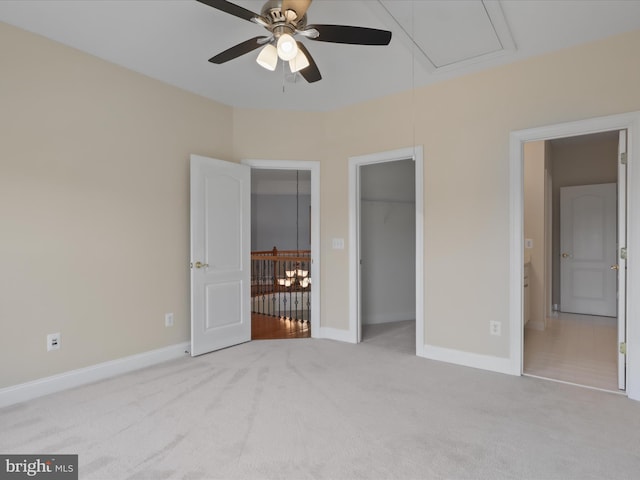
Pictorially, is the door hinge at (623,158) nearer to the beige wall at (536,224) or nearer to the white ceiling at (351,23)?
the white ceiling at (351,23)

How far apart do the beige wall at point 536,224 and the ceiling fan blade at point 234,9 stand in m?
4.25

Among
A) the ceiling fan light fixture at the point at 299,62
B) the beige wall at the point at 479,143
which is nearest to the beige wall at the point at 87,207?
the ceiling fan light fixture at the point at 299,62

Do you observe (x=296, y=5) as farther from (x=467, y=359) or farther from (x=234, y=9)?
A: (x=467, y=359)

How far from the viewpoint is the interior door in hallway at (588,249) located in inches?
219

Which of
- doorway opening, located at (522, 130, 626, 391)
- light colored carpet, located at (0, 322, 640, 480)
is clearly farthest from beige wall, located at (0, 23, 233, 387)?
doorway opening, located at (522, 130, 626, 391)

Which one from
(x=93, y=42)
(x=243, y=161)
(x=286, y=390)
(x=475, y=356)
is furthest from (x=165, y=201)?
(x=475, y=356)

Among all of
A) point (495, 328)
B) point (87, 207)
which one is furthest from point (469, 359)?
point (87, 207)

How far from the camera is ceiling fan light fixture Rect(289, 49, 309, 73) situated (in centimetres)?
244

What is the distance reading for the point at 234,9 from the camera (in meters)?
1.97

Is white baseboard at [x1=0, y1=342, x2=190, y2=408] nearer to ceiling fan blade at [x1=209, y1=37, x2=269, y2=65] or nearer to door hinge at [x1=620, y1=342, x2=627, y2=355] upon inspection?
ceiling fan blade at [x1=209, y1=37, x2=269, y2=65]

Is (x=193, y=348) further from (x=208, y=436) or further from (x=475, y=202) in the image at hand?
(x=475, y=202)

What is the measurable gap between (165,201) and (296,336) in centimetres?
219

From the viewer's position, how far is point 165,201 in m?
3.75

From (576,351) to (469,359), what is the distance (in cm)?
135
